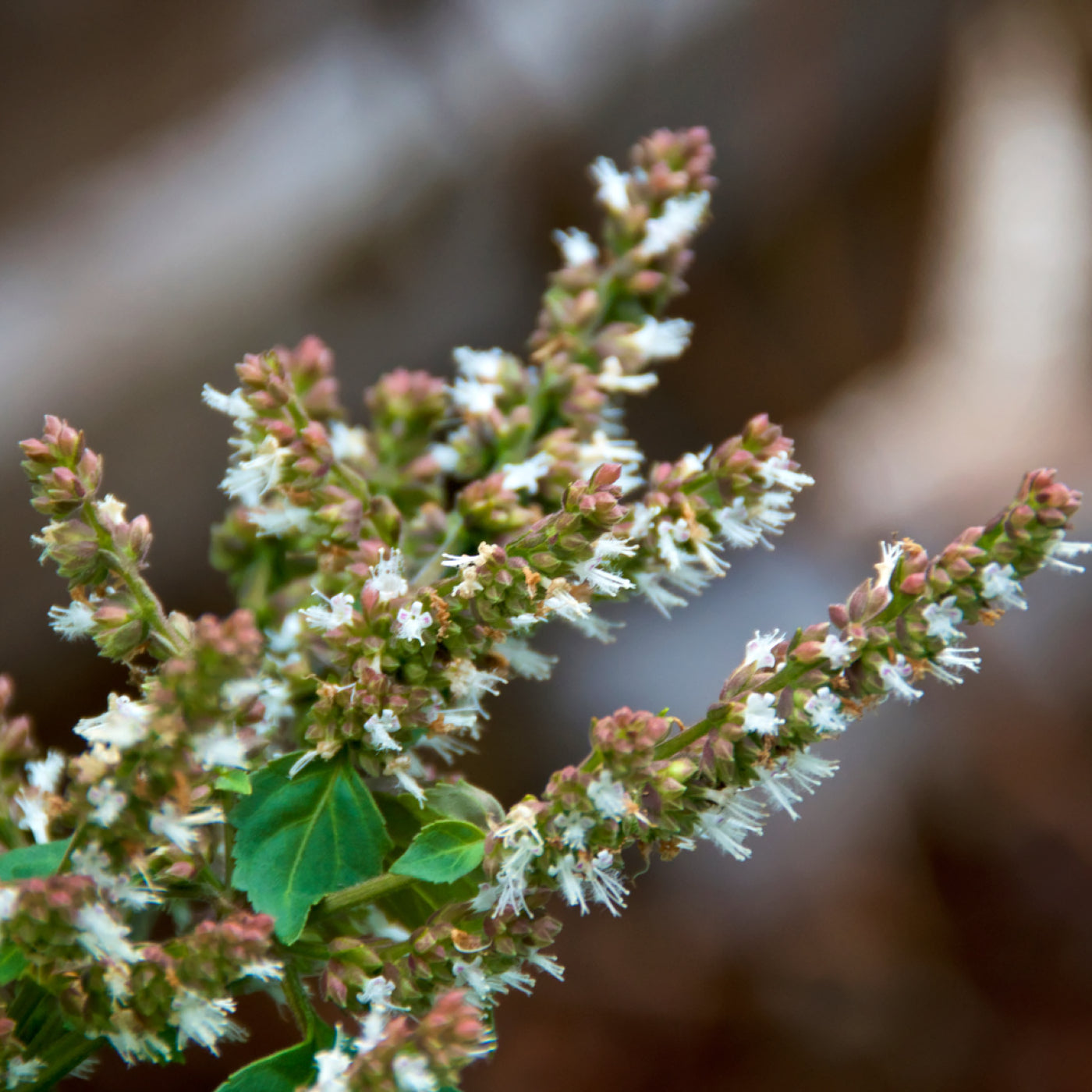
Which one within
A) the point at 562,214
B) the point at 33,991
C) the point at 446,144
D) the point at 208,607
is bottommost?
the point at 33,991

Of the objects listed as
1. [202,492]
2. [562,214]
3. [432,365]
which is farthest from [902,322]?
[202,492]

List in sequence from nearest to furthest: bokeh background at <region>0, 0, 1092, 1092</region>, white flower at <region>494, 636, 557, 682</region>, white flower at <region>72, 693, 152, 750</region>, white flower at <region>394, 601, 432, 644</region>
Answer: white flower at <region>72, 693, 152, 750</region>
white flower at <region>394, 601, 432, 644</region>
white flower at <region>494, 636, 557, 682</region>
bokeh background at <region>0, 0, 1092, 1092</region>

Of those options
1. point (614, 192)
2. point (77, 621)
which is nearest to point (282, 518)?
point (77, 621)

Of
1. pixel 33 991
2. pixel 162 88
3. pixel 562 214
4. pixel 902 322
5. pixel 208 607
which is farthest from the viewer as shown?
pixel 902 322

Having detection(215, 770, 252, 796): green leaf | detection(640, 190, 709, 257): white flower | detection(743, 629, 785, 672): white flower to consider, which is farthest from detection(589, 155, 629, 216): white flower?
detection(215, 770, 252, 796): green leaf

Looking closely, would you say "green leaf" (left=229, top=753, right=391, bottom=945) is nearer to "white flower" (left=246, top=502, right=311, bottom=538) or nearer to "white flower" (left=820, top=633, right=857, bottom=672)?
"white flower" (left=246, top=502, right=311, bottom=538)

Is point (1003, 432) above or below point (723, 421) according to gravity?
below

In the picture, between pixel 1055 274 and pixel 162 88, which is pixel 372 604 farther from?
pixel 1055 274

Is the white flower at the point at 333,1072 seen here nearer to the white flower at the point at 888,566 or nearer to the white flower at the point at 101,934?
the white flower at the point at 101,934
